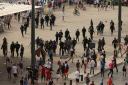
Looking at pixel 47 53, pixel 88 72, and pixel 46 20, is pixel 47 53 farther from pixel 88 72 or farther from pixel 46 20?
pixel 46 20

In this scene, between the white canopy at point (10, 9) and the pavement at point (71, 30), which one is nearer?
the white canopy at point (10, 9)

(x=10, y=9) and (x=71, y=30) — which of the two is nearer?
(x=10, y=9)

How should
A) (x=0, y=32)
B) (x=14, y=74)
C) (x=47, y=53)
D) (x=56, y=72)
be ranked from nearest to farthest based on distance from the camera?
(x=14, y=74) → (x=56, y=72) → (x=47, y=53) → (x=0, y=32)

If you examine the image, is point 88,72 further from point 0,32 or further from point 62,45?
point 0,32

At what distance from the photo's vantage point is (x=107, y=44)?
44250mm

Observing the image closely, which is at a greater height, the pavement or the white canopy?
the white canopy

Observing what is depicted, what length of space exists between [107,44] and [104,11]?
17646 millimetres

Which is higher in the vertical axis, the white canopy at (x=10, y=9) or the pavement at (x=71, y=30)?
the white canopy at (x=10, y=9)

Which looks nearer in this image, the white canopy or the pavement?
the white canopy

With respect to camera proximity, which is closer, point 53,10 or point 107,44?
point 107,44

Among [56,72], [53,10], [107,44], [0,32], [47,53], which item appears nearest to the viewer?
[56,72]

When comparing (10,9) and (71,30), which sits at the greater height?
(10,9)

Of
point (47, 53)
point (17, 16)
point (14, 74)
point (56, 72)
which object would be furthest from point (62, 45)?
point (17, 16)

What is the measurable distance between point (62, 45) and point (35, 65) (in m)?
6.77
